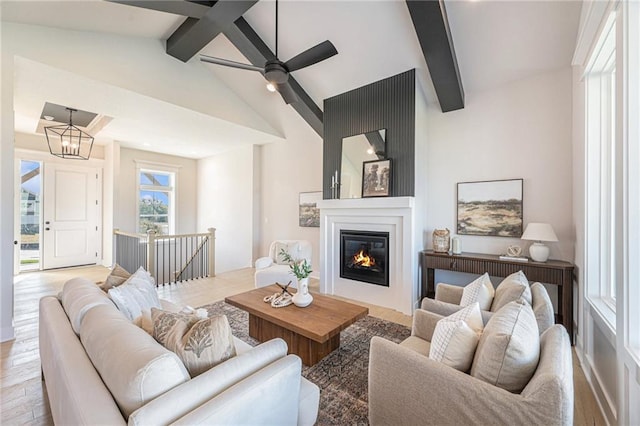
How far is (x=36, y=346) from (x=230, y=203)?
4.55m

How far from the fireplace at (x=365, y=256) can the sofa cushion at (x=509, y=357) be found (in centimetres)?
259

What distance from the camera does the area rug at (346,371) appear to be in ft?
5.81

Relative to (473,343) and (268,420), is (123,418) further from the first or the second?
(473,343)

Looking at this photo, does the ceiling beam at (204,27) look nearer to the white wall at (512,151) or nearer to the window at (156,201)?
the white wall at (512,151)

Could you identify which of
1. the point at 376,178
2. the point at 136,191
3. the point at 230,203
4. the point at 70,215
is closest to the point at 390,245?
the point at 376,178

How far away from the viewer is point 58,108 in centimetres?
449

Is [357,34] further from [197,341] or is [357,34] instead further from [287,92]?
[197,341]

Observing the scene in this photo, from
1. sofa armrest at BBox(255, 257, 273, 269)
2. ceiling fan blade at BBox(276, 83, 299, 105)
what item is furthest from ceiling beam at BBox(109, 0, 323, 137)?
sofa armrest at BBox(255, 257, 273, 269)

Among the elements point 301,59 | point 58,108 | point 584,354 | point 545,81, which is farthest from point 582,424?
point 58,108

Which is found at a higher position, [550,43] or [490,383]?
[550,43]

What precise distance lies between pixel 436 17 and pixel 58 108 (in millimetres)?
5845

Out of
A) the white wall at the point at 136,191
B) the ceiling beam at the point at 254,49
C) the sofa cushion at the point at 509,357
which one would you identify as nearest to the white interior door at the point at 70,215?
the white wall at the point at 136,191

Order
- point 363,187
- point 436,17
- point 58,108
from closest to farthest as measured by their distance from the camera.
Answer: point 436,17 < point 363,187 < point 58,108

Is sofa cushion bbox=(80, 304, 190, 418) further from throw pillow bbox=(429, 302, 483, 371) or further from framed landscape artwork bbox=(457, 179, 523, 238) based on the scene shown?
framed landscape artwork bbox=(457, 179, 523, 238)
